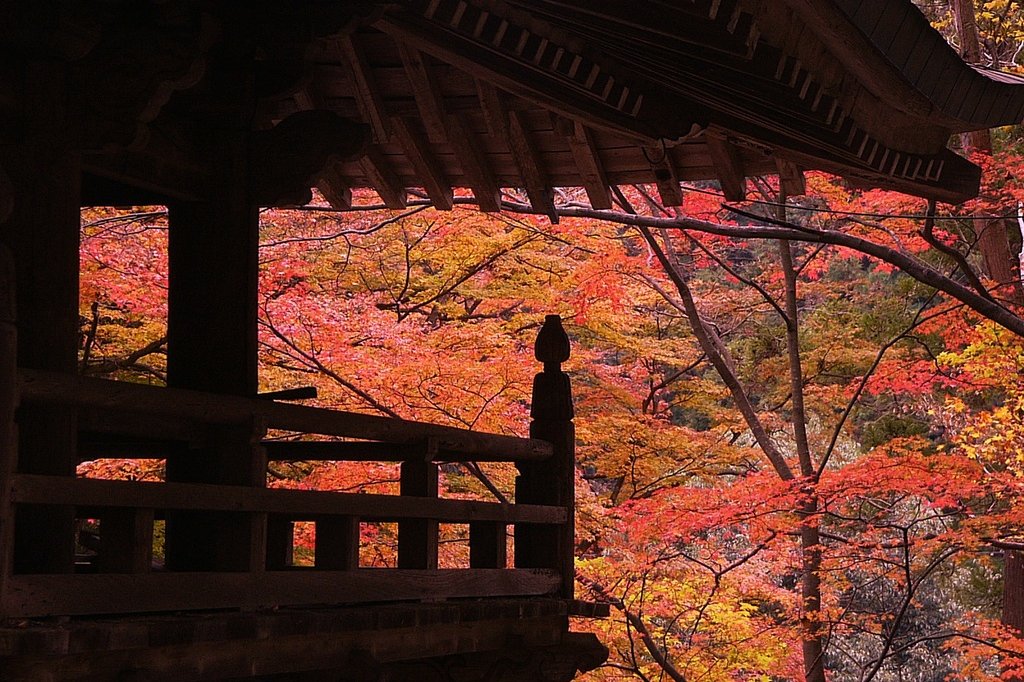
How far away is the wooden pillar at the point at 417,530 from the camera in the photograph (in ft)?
13.0

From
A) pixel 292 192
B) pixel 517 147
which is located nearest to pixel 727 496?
pixel 517 147

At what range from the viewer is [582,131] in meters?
4.48

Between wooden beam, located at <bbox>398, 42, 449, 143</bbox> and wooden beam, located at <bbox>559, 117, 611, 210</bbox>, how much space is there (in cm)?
47

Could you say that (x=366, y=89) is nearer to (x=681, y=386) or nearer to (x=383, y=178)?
(x=383, y=178)

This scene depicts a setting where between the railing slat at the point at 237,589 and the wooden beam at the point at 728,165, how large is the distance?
1835 millimetres

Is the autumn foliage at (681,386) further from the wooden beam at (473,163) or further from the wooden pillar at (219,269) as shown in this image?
the wooden pillar at (219,269)

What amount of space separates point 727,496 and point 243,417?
26.0ft

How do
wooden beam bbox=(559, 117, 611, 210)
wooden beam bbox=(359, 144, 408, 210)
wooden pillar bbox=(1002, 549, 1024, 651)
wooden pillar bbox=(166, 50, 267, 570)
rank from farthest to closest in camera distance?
wooden pillar bbox=(1002, 549, 1024, 651) → wooden beam bbox=(359, 144, 408, 210) → wooden beam bbox=(559, 117, 611, 210) → wooden pillar bbox=(166, 50, 267, 570)

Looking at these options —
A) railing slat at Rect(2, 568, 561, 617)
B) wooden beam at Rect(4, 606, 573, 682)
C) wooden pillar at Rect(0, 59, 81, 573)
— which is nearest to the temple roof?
wooden pillar at Rect(0, 59, 81, 573)

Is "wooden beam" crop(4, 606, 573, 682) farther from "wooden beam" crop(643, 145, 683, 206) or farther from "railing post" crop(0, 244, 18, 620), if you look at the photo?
"wooden beam" crop(643, 145, 683, 206)

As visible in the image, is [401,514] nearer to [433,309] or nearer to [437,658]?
[437,658]

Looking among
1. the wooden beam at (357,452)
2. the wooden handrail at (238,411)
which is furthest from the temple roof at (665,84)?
the wooden beam at (357,452)

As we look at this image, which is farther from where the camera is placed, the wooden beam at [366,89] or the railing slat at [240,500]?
the wooden beam at [366,89]

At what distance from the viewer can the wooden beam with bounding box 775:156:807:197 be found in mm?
4548
